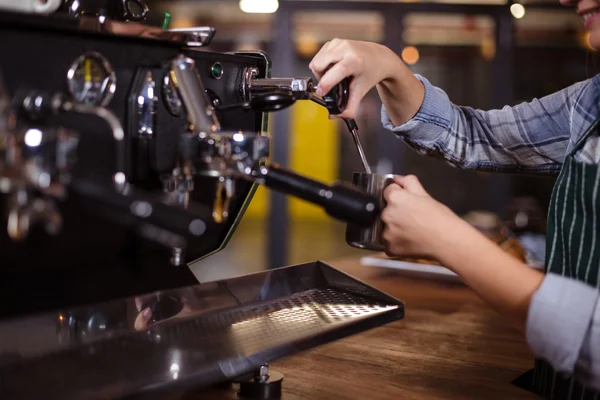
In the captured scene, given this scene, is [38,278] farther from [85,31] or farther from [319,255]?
[319,255]

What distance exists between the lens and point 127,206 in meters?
0.59

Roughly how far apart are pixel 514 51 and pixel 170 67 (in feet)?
15.7

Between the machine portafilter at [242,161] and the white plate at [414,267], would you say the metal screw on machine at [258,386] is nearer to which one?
the machine portafilter at [242,161]

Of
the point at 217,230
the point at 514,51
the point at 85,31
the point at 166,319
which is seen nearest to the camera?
the point at 85,31

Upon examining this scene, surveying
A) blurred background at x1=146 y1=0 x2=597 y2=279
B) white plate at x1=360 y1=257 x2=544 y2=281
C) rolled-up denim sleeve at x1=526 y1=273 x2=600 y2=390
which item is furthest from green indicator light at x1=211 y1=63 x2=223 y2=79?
blurred background at x1=146 y1=0 x2=597 y2=279

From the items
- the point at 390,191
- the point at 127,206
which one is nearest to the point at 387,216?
the point at 390,191

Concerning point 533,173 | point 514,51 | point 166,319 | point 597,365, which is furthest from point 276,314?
point 514,51

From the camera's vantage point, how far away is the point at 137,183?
0.76 m

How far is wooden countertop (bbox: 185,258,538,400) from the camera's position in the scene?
844 millimetres

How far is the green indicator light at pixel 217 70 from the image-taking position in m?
0.88

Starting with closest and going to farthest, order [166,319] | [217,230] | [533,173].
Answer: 1. [166,319]
2. [217,230]
3. [533,173]

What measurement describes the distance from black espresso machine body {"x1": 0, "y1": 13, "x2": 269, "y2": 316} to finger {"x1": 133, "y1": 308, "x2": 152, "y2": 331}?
0.04m

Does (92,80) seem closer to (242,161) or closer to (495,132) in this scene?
(242,161)

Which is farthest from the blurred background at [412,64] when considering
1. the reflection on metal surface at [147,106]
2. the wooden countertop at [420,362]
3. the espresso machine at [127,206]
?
the reflection on metal surface at [147,106]
